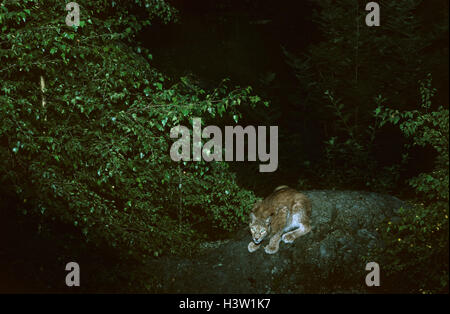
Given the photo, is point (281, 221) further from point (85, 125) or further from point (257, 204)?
point (85, 125)

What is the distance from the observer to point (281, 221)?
6664 mm

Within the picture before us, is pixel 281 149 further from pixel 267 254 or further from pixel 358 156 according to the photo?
pixel 267 254

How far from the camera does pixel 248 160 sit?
9.01 metres

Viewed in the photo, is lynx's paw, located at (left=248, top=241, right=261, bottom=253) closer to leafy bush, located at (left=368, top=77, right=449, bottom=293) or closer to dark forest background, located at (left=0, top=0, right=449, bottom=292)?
dark forest background, located at (left=0, top=0, right=449, bottom=292)

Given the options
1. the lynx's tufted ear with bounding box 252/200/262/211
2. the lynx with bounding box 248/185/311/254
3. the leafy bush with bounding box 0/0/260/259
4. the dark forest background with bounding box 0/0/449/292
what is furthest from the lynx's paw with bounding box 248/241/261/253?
the leafy bush with bounding box 0/0/260/259

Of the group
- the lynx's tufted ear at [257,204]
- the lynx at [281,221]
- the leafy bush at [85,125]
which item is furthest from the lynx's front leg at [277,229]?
the leafy bush at [85,125]

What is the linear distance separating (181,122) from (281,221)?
2.18m

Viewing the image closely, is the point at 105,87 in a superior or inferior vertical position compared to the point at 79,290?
superior

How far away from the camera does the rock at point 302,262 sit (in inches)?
255

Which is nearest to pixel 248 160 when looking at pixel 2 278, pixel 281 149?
pixel 281 149

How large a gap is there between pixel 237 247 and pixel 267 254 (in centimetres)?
53

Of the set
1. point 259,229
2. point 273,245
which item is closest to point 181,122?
point 259,229

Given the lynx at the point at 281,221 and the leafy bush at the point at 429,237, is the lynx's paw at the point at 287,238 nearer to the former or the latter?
the lynx at the point at 281,221

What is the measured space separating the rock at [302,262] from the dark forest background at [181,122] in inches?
15.7
